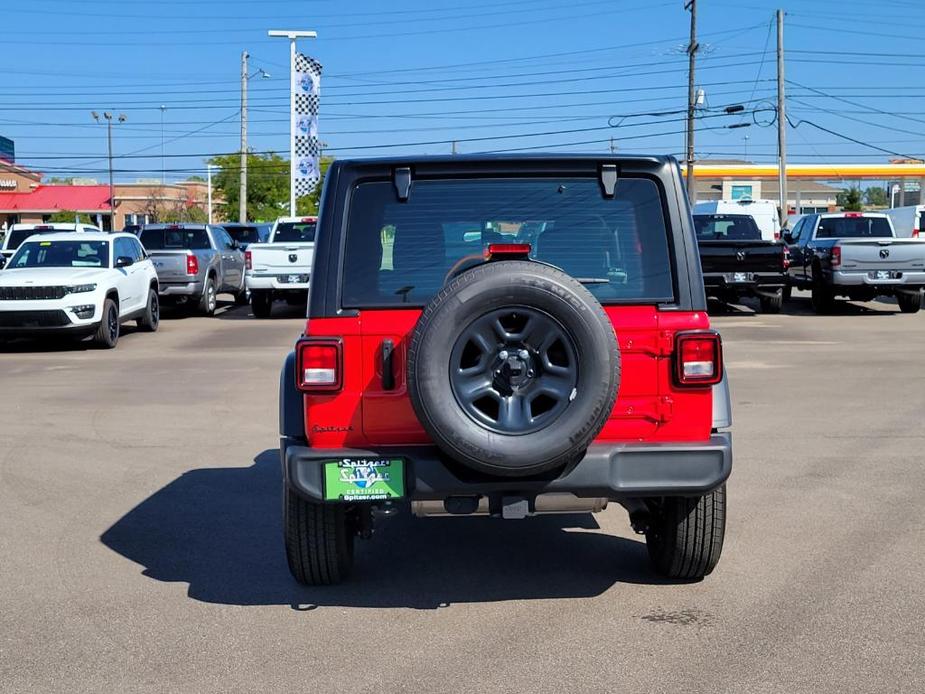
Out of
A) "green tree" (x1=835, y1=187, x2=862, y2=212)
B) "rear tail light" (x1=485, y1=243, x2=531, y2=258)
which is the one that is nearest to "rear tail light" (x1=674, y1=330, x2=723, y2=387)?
"rear tail light" (x1=485, y1=243, x2=531, y2=258)

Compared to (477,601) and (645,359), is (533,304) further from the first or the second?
(477,601)

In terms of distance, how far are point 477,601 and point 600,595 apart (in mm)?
559

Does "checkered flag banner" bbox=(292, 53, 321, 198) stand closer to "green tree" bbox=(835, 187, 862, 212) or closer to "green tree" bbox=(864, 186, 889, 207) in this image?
"green tree" bbox=(835, 187, 862, 212)

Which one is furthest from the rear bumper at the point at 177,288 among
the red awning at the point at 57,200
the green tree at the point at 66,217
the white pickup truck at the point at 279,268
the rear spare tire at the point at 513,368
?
the red awning at the point at 57,200

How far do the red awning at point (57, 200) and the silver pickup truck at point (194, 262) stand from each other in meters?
69.9

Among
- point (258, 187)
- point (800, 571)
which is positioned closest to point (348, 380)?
point (800, 571)

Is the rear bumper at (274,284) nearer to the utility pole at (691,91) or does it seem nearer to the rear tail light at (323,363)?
the rear tail light at (323,363)

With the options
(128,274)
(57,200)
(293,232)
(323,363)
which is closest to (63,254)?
(128,274)

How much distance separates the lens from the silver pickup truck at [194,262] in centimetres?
2277

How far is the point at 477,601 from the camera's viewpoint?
529 centimetres

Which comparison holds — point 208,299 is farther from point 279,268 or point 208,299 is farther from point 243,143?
point 243,143

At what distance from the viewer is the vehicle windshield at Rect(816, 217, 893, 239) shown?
78.5 feet

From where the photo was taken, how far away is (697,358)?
490cm

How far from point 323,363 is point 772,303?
1886 centimetres
